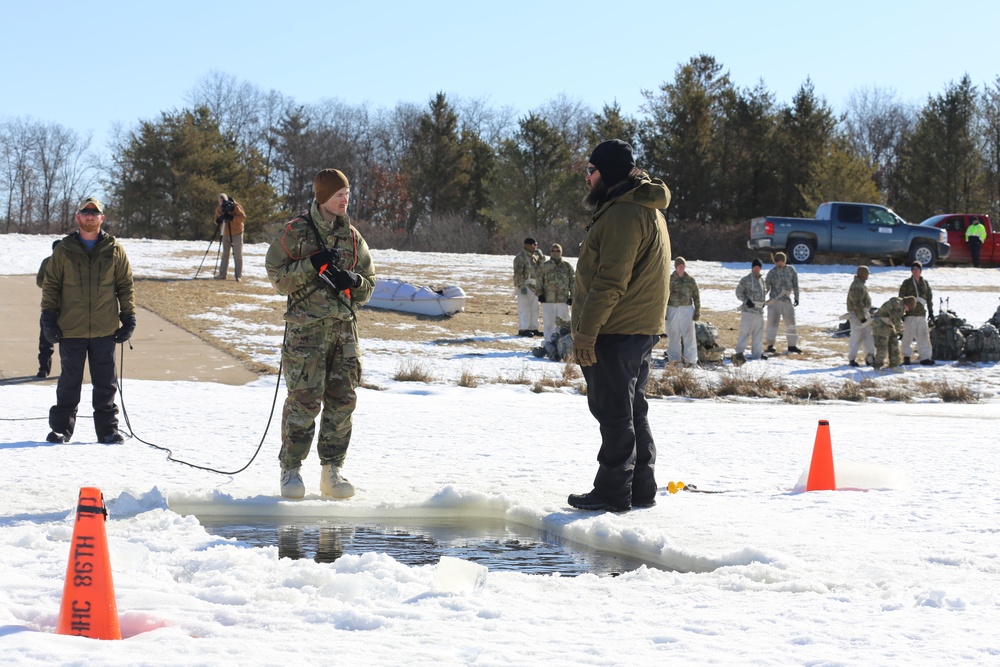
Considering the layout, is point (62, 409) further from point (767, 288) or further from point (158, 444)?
point (767, 288)

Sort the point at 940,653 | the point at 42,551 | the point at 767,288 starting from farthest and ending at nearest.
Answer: the point at 767,288, the point at 42,551, the point at 940,653

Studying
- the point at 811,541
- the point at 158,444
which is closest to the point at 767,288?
the point at 158,444

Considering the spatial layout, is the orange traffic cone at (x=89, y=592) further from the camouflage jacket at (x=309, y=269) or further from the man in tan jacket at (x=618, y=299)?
the man in tan jacket at (x=618, y=299)

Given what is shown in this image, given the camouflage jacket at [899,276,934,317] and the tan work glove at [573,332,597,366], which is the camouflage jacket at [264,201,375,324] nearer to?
the tan work glove at [573,332,597,366]

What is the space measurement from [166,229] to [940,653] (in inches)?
1895

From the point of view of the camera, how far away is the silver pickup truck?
33.8m

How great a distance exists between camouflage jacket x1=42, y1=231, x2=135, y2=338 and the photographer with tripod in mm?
14891

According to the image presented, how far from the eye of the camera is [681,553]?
5.42 metres

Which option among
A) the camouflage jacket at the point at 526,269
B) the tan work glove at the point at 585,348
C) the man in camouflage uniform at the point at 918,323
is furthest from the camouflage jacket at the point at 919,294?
the tan work glove at the point at 585,348

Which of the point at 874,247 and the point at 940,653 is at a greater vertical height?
the point at 874,247

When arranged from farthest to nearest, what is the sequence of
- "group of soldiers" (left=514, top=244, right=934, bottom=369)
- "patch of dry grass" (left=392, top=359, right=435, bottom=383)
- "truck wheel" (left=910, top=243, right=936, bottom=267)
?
"truck wheel" (left=910, top=243, right=936, bottom=267) → "group of soldiers" (left=514, top=244, right=934, bottom=369) → "patch of dry grass" (left=392, top=359, right=435, bottom=383)

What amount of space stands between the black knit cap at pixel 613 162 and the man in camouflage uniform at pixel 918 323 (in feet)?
48.3

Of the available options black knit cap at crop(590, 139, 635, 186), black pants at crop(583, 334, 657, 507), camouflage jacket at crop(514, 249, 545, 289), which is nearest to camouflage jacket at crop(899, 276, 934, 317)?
camouflage jacket at crop(514, 249, 545, 289)

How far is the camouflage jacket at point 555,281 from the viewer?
19578mm
